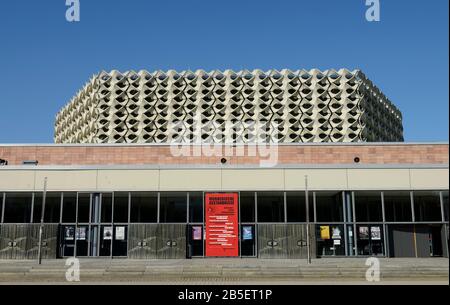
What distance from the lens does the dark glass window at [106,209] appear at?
29.5m

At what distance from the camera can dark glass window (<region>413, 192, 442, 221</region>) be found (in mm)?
29419

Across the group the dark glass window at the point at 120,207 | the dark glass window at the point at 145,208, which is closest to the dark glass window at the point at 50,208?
the dark glass window at the point at 120,207

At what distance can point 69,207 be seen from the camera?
30.0 m

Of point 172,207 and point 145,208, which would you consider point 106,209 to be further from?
point 172,207

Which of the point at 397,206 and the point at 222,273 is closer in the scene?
the point at 222,273

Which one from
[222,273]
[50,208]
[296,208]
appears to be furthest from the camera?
[50,208]

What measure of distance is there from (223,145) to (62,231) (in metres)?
10.2

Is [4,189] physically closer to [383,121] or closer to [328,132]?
[328,132]

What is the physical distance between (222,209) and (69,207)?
8.60 m

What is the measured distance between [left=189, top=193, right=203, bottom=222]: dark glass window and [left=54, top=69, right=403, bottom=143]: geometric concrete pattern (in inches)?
2946

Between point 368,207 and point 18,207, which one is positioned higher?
point 18,207

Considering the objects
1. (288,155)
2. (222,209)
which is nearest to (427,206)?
(288,155)

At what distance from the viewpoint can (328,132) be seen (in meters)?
104

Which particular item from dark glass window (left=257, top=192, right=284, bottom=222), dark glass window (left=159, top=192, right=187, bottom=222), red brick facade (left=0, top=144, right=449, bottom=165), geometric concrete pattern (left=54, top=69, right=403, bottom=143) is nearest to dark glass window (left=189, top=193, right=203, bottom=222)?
dark glass window (left=159, top=192, right=187, bottom=222)
